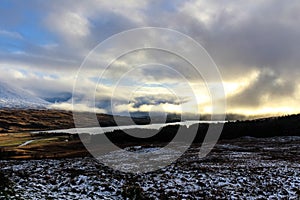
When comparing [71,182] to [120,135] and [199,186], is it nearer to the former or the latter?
[199,186]

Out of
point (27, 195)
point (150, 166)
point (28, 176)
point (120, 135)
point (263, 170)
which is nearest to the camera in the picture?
point (27, 195)

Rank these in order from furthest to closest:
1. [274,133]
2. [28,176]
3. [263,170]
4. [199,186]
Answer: [274,133], [263,170], [28,176], [199,186]

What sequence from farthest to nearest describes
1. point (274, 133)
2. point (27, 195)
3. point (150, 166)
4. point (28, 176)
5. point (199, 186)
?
point (274, 133)
point (150, 166)
point (28, 176)
point (199, 186)
point (27, 195)

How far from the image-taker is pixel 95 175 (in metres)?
28.8

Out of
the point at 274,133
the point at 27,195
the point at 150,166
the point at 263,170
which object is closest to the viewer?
the point at 27,195

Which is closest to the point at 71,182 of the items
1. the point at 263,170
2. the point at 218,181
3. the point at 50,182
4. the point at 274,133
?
the point at 50,182

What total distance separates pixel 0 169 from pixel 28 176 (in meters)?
5.14

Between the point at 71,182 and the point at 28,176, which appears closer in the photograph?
→ the point at 71,182

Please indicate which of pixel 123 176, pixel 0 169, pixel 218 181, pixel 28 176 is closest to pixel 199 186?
pixel 218 181

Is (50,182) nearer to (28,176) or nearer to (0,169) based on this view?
(28,176)

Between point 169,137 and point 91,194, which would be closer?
point 91,194

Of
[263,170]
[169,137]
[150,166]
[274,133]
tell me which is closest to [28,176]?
[150,166]

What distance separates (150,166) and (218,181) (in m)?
9.05

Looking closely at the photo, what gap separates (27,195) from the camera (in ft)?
74.1
